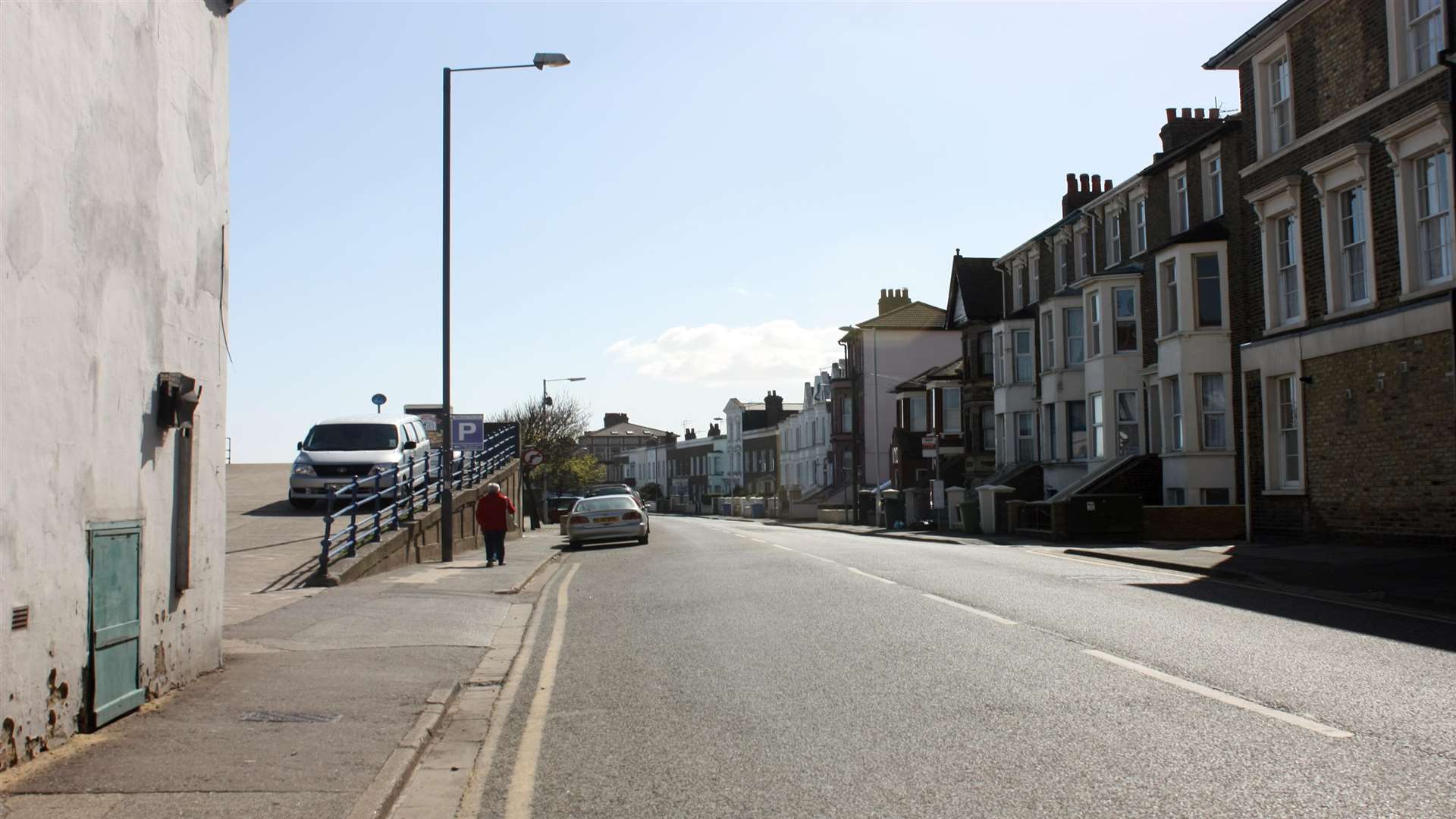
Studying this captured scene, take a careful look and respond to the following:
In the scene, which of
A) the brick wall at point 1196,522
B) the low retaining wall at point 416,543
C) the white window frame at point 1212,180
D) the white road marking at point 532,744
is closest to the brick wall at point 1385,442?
the brick wall at point 1196,522

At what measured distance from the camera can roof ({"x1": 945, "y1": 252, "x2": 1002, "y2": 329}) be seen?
182 ft

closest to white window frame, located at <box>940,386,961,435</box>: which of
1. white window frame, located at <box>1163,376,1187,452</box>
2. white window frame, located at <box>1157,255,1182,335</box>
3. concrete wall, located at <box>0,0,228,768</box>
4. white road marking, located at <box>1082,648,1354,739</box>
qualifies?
white window frame, located at <box>1163,376,1187,452</box>

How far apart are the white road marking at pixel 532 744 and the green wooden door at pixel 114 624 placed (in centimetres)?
241

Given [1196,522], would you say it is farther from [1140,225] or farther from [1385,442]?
[1140,225]

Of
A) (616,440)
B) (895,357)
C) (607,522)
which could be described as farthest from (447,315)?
(616,440)

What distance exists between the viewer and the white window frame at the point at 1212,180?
31.0 m

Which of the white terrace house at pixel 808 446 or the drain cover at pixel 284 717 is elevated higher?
the white terrace house at pixel 808 446

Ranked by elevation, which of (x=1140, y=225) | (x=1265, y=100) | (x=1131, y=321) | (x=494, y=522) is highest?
(x=1265, y=100)

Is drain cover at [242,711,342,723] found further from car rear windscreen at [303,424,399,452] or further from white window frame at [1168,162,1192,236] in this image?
white window frame at [1168,162,1192,236]

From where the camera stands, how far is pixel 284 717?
794 centimetres

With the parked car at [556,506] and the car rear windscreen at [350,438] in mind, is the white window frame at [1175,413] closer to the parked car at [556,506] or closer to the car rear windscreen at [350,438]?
the car rear windscreen at [350,438]

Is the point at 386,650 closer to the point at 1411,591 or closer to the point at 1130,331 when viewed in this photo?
the point at 1411,591

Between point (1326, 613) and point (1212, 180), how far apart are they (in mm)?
21469

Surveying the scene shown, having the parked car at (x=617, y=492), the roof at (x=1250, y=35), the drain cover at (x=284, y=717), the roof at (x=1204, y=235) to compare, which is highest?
the roof at (x=1250, y=35)
